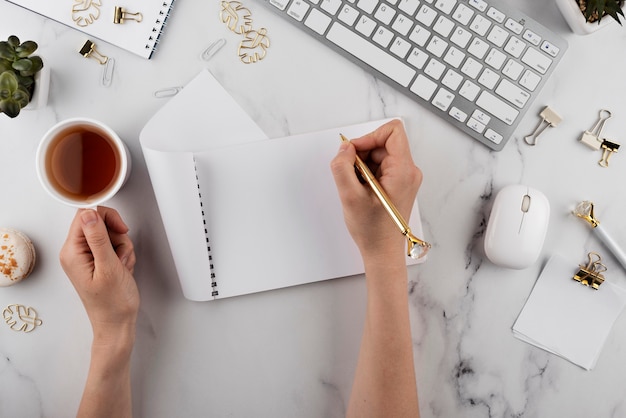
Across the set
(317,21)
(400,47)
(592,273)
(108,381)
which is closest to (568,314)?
(592,273)

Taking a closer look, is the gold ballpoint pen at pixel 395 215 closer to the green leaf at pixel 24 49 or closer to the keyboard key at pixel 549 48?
the keyboard key at pixel 549 48

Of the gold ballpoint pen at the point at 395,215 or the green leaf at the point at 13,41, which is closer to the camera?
the gold ballpoint pen at the point at 395,215

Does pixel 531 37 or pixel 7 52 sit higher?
pixel 531 37

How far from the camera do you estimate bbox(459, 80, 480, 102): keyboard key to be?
78 cm

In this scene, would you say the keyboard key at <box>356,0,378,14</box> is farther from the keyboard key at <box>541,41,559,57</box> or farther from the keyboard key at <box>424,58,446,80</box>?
the keyboard key at <box>541,41,559,57</box>

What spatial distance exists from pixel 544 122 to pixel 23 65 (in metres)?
0.77

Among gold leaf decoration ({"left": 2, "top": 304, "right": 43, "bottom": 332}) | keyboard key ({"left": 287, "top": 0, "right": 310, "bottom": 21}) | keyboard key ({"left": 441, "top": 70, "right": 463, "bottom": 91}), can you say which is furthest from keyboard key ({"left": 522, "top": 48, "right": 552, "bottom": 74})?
gold leaf decoration ({"left": 2, "top": 304, "right": 43, "bottom": 332})

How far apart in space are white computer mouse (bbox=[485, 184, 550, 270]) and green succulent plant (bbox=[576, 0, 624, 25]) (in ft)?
0.86

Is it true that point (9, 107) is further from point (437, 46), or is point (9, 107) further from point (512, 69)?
point (512, 69)

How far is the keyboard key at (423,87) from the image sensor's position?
2.58ft

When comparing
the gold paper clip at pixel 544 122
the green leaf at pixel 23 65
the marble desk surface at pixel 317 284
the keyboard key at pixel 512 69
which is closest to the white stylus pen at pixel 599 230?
the marble desk surface at pixel 317 284

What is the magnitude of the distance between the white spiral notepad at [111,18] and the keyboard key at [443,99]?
1.43ft

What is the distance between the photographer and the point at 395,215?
638 millimetres

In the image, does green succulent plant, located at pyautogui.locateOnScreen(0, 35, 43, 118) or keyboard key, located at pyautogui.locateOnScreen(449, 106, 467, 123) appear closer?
green succulent plant, located at pyautogui.locateOnScreen(0, 35, 43, 118)
